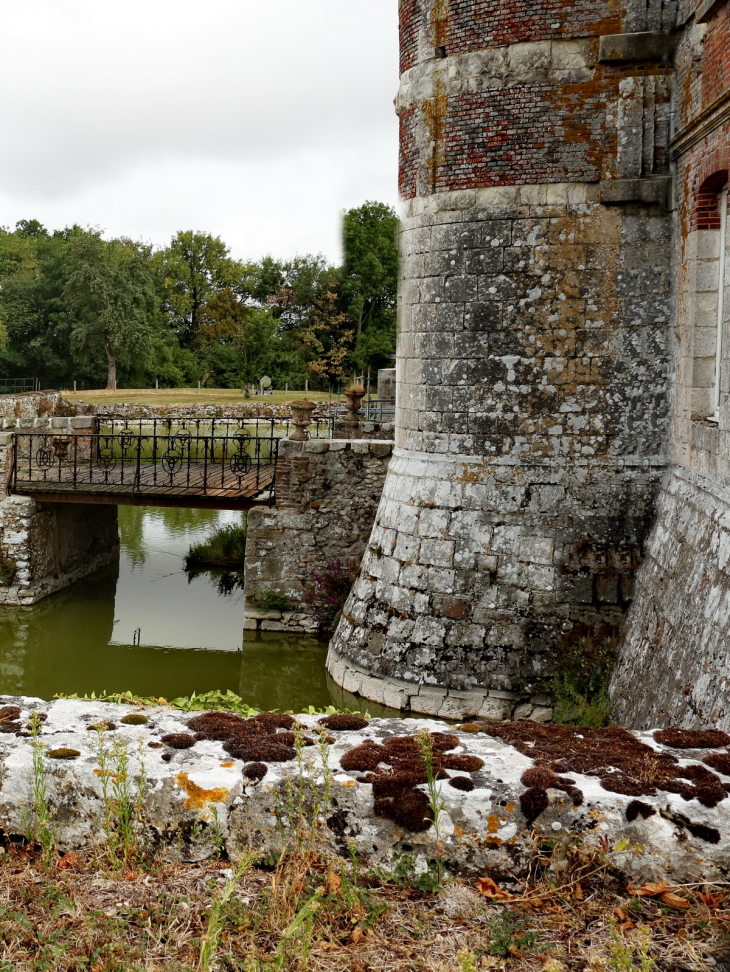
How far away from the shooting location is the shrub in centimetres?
1146

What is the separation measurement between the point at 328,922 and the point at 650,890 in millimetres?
1016

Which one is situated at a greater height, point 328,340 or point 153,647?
point 328,340

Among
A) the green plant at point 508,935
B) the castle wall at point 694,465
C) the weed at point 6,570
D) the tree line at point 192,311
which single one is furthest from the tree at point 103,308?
the green plant at point 508,935

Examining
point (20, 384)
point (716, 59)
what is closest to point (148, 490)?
point (716, 59)

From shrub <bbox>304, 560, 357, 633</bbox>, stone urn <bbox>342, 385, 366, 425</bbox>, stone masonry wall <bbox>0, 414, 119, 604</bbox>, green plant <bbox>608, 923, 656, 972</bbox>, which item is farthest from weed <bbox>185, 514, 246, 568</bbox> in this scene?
green plant <bbox>608, 923, 656, 972</bbox>

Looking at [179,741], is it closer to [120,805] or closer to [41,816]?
[120,805]

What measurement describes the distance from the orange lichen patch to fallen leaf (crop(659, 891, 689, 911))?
1.48 m

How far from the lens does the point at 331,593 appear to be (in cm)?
1150

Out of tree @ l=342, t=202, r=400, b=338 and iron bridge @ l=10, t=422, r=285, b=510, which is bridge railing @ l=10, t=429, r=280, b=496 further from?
tree @ l=342, t=202, r=400, b=338


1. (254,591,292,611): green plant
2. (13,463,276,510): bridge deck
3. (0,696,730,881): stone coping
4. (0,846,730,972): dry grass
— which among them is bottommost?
(254,591,292,611): green plant

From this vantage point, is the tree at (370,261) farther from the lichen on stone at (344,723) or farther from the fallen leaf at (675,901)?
the fallen leaf at (675,901)

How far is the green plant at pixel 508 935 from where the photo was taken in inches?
102

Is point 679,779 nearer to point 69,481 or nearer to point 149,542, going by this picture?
point 69,481

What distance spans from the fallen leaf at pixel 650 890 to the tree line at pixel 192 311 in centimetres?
3549
